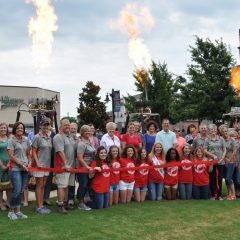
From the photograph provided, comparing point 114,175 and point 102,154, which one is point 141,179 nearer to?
point 114,175

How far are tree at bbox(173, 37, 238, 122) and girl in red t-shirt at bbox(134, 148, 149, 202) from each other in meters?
19.0

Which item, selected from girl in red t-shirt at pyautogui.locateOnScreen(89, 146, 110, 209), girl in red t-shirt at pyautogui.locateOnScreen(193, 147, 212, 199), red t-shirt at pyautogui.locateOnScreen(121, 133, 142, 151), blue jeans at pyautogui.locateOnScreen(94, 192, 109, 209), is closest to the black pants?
girl in red t-shirt at pyautogui.locateOnScreen(193, 147, 212, 199)

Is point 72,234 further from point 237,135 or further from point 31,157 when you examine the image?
point 237,135

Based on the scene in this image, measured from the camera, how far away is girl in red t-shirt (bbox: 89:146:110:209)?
8164mm

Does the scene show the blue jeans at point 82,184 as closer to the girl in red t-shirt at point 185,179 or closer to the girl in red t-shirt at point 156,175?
the girl in red t-shirt at point 156,175

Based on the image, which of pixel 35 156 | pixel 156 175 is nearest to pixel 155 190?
pixel 156 175

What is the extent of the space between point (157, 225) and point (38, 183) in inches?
96.8

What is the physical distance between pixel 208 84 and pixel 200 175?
62.0ft

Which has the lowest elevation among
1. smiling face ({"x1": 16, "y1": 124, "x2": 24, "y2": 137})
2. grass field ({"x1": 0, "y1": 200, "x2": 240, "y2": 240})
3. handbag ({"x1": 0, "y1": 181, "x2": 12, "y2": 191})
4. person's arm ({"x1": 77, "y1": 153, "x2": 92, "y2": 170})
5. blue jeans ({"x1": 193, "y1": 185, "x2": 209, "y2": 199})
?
grass field ({"x1": 0, "y1": 200, "x2": 240, "y2": 240})

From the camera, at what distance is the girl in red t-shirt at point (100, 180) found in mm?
8164

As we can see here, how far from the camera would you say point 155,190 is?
9.19 metres

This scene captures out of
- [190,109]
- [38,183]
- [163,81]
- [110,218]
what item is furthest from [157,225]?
[163,81]

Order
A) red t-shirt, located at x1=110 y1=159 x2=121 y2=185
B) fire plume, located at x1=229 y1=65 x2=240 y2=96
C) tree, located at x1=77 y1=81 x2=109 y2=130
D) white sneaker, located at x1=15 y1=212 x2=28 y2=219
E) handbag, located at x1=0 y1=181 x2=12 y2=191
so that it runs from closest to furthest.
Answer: white sneaker, located at x1=15 y1=212 x2=28 y2=219, handbag, located at x1=0 y1=181 x2=12 y2=191, red t-shirt, located at x1=110 y1=159 x2=121 y2=185, fire plume, located at x1=229 y1=65 x2=240 y2=96, tree, located at x1=77 y1=81 x2=109 y2=130

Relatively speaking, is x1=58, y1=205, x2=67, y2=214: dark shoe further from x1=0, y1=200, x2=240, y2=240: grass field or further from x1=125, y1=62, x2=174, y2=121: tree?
x1=125, y1=62, x2=174, y2=121: tree
